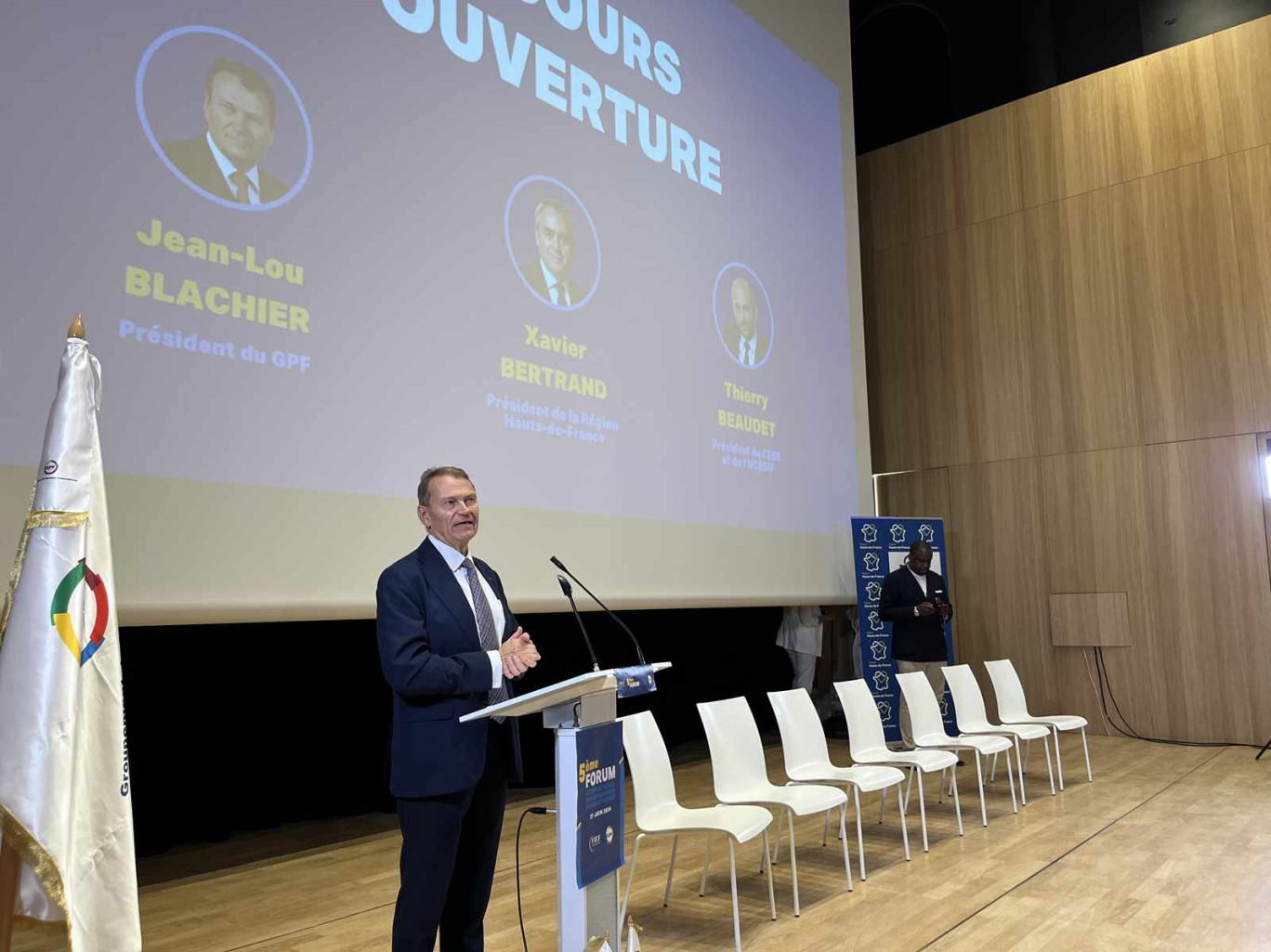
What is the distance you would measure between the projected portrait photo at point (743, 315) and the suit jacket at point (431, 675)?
4.25 meters

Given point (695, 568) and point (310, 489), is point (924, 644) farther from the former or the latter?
point (310, 489)

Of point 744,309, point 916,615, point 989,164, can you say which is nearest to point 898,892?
point 916,615

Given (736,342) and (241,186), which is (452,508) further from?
(736,342)

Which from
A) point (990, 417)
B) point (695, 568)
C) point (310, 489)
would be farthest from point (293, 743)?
point (990, 417)

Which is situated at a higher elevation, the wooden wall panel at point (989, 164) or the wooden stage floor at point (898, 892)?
the wooden wall panel at point (989, 164)

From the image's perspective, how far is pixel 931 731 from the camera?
5.47 meters

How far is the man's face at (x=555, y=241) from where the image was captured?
207 inches

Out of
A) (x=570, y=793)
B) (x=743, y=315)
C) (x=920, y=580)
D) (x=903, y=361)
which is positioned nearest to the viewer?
(x=570, y=793)

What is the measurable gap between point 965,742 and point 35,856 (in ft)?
14.5

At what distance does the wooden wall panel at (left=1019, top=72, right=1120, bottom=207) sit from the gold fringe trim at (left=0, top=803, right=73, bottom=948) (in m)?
9.11

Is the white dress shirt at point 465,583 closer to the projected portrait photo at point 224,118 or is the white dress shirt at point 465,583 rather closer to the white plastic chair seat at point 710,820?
the white plastic chair seat at point 710,820

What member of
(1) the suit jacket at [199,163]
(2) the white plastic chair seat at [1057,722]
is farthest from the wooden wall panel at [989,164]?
(1) the suit jacket at [199,163]

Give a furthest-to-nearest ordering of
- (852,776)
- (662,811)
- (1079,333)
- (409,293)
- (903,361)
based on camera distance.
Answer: (903,361), (1079,333), (409,293), (852,776), (662,811)

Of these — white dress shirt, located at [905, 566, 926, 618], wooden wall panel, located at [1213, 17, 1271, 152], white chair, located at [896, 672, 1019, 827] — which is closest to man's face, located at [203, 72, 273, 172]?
white chair, located at [896, 672, 1019, 827]
